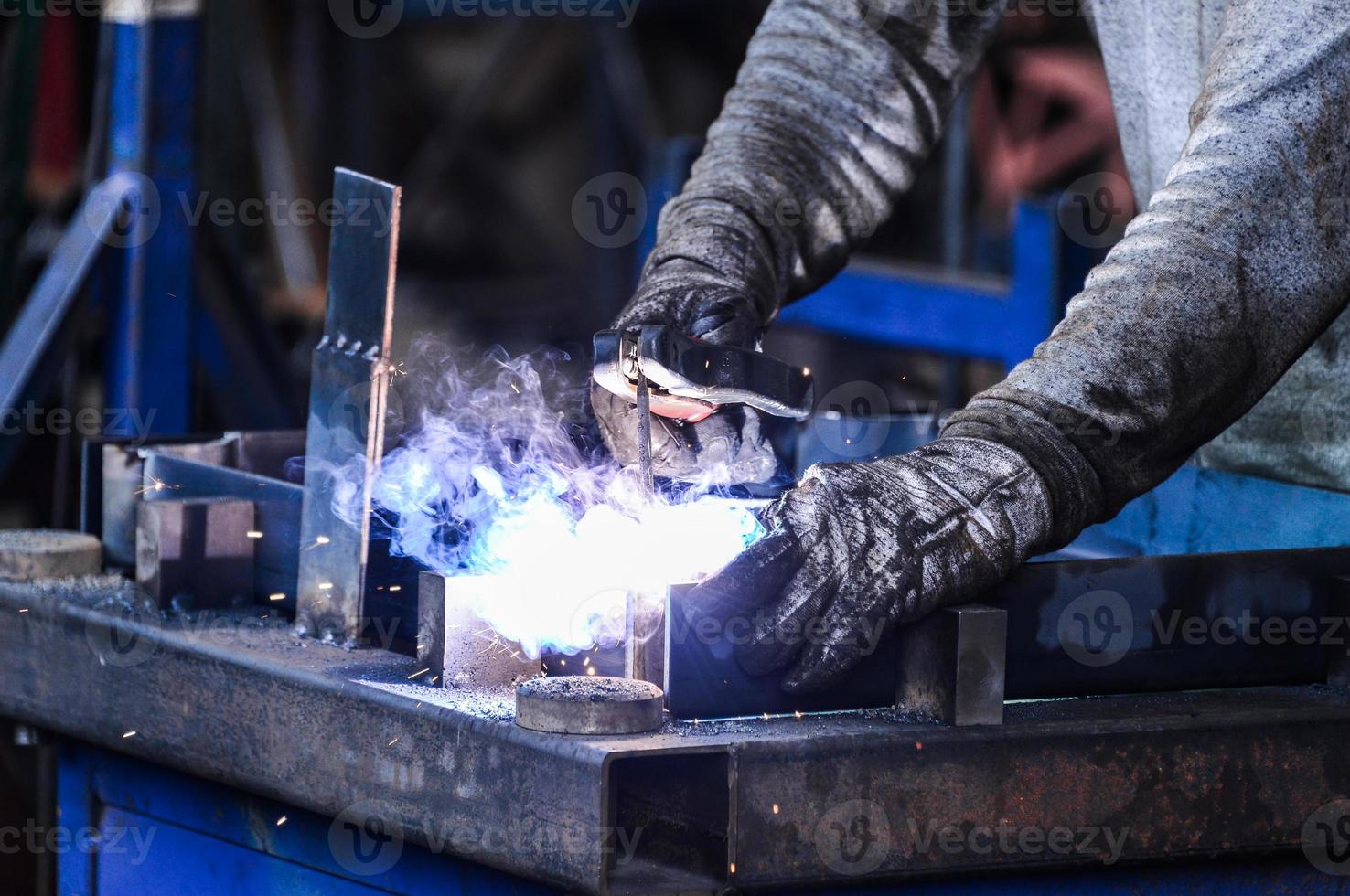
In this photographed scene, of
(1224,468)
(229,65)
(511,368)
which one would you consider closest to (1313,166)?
(1224,468)

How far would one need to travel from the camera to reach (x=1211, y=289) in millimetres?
1914

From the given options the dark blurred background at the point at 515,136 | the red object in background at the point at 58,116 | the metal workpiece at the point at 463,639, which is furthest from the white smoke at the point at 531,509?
the red object in background at the point at 58,116

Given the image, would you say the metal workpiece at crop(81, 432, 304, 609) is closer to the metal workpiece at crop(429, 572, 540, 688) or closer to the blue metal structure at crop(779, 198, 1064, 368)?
the metal workpiece at crop(429, 572, 540, 688)

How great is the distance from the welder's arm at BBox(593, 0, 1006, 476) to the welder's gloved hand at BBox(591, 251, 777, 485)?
14cm

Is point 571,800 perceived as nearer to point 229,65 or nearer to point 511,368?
point 511,368

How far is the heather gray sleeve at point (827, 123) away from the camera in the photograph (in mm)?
2514

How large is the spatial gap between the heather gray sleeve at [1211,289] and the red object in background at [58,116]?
19.4 feet

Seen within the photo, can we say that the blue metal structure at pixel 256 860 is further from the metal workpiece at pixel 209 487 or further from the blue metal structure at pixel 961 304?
the blue metal structure at pixel 961 304

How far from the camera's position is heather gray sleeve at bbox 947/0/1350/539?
1.87 m

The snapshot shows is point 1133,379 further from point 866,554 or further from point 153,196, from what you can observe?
point 153,196

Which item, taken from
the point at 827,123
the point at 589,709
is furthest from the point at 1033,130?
the point at 589,709

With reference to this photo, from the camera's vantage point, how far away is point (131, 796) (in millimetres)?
2160

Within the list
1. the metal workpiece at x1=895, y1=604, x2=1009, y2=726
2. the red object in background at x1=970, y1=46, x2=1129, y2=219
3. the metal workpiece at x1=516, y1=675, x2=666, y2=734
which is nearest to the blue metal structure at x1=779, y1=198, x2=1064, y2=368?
the metal workpiece at x1=895, y1=604, x2=1009, y2=726

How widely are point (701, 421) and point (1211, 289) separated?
0.60 meters
